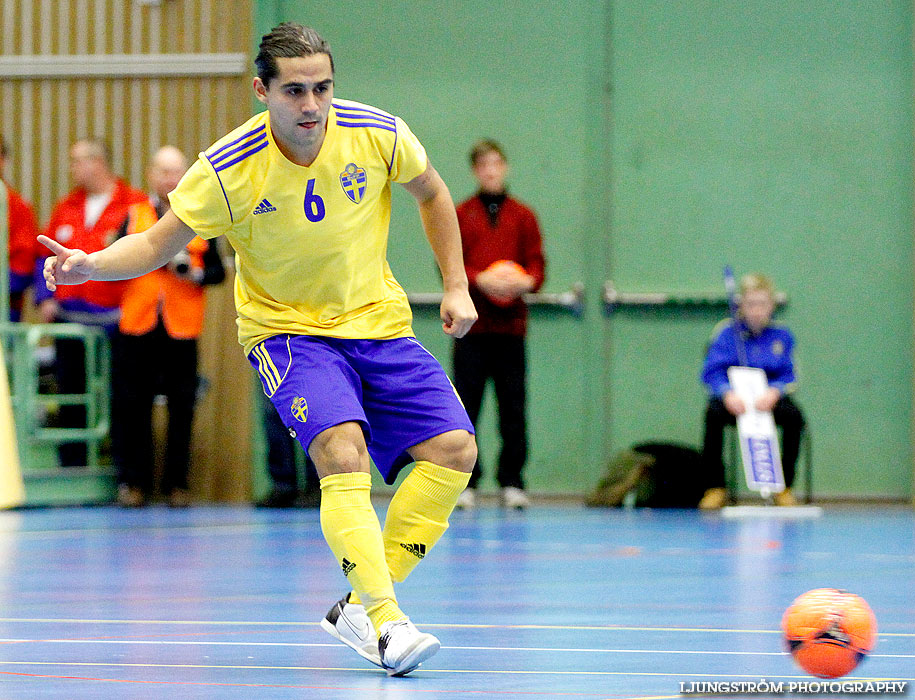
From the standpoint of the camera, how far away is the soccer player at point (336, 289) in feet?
13.3

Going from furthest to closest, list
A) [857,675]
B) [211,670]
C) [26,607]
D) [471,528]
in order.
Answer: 1. [471,528]
2. [26,607]
3. [211,670]
4. [857,675]

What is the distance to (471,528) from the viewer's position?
340 inches

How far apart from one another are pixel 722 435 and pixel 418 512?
6337mm

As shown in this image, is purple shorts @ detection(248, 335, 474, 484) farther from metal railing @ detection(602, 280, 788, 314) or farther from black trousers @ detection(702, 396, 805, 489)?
metal railing @ detection(602, 280, 788, 314)

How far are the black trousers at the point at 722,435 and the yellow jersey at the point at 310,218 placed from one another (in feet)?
20.2

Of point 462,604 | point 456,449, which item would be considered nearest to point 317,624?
point 462,604

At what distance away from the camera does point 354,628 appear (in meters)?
4.17

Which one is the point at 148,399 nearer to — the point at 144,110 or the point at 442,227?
the point at 144,110

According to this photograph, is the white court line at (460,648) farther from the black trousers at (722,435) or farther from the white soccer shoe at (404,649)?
the black trousers at (722,435)

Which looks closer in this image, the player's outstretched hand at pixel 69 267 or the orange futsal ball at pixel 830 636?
the orange futsal ball at pixel 830 636

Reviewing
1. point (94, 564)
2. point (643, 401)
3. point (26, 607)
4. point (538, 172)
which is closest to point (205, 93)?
point (538, 172)

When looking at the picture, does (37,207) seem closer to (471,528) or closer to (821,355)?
(471,528)

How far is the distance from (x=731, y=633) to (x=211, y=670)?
1.54m

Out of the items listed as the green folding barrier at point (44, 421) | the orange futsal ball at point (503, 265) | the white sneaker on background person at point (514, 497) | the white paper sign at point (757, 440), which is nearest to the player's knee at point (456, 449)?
the orange futsal ball at point (503, 265)
